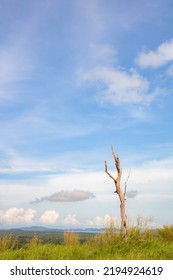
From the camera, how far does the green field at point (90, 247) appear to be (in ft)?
47.7

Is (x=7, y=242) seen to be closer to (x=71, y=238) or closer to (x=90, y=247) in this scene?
(x=71, y=238)

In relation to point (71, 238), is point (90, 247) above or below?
below

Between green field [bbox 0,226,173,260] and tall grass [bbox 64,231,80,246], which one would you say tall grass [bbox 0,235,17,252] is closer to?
green field [bbox 0,226,173,260]

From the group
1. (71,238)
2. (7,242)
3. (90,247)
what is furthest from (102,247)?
(7,242)

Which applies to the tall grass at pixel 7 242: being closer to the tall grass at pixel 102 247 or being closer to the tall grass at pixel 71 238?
the tall grass at pixel 102 247

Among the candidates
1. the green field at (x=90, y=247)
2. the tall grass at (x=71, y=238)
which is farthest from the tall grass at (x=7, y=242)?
the tall grass at (x=71, y=238)

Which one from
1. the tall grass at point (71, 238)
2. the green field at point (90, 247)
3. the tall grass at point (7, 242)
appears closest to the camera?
the green field at point (90, 247)

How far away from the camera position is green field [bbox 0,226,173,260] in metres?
14.5

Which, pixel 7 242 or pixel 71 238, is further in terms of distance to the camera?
pixel 71 238

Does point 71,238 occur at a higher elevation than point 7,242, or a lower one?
higher

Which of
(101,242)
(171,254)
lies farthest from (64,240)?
(171,254)

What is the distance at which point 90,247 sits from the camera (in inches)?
695
